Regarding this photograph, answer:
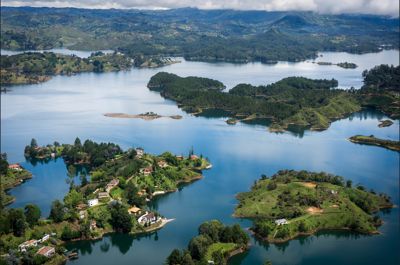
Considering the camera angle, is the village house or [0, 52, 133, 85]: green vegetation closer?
the village house

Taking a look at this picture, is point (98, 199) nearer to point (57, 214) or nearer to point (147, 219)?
point (57, 214)

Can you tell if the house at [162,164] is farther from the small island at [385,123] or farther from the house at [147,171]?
the small island at [385,123]

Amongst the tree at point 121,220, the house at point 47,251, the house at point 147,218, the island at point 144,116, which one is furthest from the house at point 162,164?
the island at point 144,116

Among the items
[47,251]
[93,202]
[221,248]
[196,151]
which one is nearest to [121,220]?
[93,202]

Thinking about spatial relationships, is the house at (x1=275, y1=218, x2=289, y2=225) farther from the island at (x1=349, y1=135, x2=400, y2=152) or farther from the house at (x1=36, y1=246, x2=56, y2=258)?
the island at (x1=349, y1=135, x2=400, y2=152)

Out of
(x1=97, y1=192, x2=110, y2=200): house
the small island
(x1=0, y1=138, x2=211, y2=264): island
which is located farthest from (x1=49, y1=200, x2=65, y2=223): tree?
the small island

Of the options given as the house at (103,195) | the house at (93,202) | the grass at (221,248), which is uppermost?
the house at (103,195)
